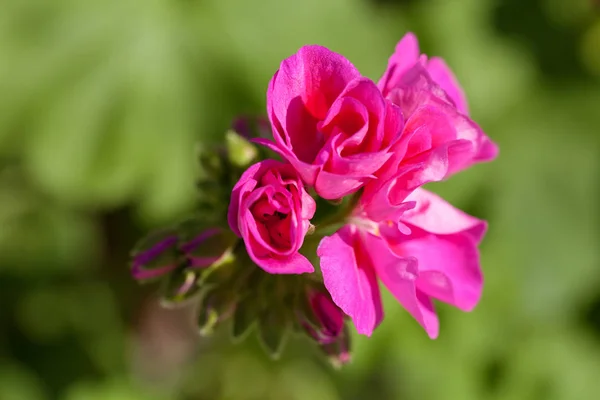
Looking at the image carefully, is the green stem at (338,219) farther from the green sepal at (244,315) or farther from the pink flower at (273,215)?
the green sepal at (244,315)

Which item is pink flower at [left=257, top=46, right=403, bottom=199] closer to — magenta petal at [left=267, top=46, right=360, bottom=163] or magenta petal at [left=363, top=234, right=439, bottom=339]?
magenta petal at [left=267, top=46, right=360, bottom=163]

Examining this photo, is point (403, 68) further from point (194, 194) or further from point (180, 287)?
point (194, 194)

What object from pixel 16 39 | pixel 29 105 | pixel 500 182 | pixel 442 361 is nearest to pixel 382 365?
pixel 442 361

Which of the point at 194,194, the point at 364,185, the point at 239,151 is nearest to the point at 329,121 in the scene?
the point at 364,185

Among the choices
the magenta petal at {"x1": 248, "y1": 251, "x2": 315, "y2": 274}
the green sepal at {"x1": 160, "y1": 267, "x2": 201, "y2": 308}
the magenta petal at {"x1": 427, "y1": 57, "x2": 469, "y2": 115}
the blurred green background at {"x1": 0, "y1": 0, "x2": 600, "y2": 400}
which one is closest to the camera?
the magenta petal at {"x1": 248, "y1": 251, "x2": 315, "y2": 274}

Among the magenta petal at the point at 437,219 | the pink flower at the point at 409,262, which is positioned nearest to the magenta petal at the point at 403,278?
the pink flower at the point at 409,262

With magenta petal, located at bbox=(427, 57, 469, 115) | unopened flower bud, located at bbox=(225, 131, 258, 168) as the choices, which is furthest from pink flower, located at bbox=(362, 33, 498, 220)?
unopened flower bud, located at bbox=(225, 131, 258, 168)

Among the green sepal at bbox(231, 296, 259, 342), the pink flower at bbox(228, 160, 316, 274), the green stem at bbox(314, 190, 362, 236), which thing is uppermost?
the pink flower at bbox(228, 160, 316, 274)
